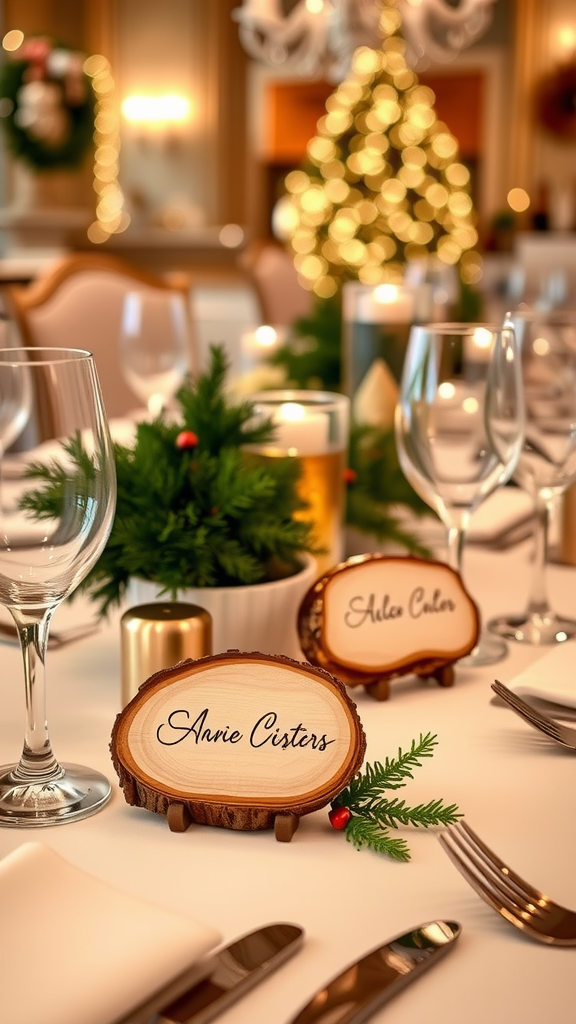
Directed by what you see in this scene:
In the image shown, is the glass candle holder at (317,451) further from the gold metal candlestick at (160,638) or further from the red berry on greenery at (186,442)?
the gold metal candlestick at (160,638)

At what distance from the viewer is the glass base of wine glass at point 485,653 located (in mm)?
854

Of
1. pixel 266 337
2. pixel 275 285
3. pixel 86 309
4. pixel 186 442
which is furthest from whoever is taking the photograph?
pixel 275 285

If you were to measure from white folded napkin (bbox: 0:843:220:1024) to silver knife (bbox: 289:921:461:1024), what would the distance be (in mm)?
Result: 50

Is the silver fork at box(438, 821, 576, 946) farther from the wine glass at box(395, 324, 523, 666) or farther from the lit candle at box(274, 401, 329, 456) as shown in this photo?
the lit candle at box(274, 401, 329, 456)

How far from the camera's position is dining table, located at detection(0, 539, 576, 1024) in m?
0.46

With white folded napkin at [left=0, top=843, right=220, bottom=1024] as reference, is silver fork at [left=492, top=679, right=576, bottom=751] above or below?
below

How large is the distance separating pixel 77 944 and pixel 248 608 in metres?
0.35

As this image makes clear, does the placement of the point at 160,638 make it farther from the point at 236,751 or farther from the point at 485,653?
the point at 485,653

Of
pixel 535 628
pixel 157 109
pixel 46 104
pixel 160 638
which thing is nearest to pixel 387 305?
pixel 535 628

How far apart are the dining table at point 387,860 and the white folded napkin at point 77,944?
3cm

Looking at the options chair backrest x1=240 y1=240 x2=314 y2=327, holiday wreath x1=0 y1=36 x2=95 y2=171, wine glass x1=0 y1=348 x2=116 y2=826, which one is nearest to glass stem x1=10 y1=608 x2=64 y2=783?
wine glass x1=0 y1=348 x2=116 y2=826

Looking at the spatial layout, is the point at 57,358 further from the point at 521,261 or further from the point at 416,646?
the point at 521,261

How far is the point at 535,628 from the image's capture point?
3.03 feet

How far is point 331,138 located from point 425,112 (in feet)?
1.70
